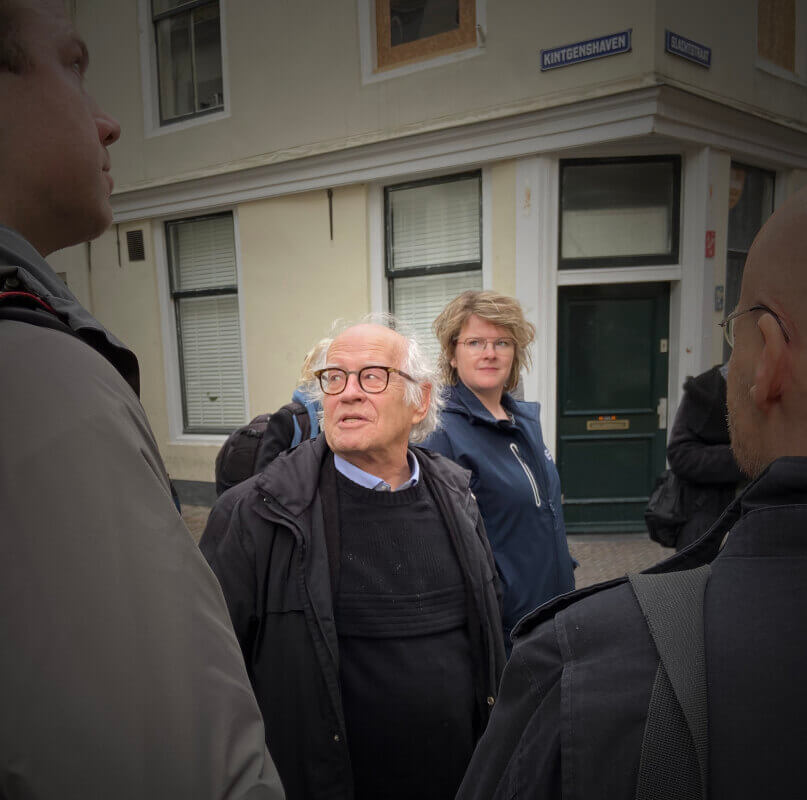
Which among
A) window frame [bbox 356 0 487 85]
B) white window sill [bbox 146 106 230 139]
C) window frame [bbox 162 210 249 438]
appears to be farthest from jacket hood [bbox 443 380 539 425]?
white window sill [bbox 146 106 230 139]

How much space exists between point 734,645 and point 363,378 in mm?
1553

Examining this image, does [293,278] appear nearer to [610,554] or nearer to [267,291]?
[267,291]

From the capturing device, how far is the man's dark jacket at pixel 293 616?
160 centimetres

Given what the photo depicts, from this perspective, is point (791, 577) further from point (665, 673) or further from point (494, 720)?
point (494, 720)

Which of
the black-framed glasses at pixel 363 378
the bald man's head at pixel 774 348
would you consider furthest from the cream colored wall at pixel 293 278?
the bald man's head at pixel 774 348

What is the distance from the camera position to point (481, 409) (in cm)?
266

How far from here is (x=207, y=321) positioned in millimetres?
7992

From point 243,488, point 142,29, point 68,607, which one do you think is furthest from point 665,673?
point 142,29

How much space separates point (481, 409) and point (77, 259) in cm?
782

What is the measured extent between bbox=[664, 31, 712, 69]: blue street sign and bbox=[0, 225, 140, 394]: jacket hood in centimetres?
584

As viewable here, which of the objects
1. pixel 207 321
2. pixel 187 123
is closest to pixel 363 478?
pixel 207 321

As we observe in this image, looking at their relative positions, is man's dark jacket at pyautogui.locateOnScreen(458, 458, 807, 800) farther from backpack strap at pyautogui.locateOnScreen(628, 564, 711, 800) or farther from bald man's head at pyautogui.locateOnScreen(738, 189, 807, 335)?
bald man's head at pyautogui.locateOnScreen(738, 189, 807, 335)

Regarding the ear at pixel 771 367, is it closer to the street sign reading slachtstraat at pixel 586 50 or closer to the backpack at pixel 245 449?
the backpack at pixel 245 449

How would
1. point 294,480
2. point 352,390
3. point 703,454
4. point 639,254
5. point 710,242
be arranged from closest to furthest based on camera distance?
point 294,480 < point 352,390 < point 703,454 < point 710,242 < point 639,254
